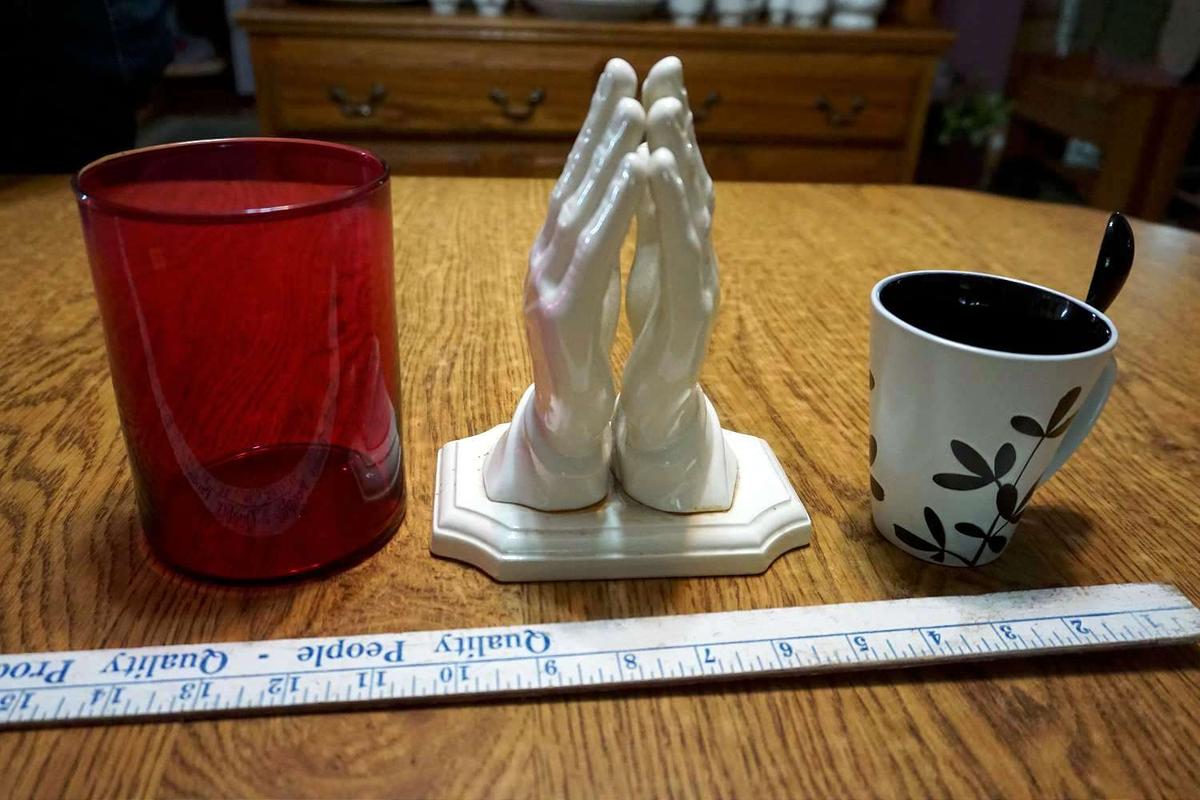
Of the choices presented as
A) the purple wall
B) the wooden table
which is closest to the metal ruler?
the wooden table

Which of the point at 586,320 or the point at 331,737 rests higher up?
the point at 586,320

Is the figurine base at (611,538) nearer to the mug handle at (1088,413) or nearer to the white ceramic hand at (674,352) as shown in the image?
the white ceramic hand at (674,352)

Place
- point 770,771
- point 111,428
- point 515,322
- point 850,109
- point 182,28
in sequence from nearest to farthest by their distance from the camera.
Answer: point 770,771 < point 111,428 < point 515,322 < point 850,109 < point 182,28

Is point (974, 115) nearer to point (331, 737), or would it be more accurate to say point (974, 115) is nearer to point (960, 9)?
point (960, 9)

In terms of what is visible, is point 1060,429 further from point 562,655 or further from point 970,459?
point 562,655

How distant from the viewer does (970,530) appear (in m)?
0.40

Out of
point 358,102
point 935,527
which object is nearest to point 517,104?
point 358,102

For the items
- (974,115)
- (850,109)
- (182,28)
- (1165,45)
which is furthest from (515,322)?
(182,28)

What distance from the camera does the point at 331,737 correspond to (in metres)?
0.31

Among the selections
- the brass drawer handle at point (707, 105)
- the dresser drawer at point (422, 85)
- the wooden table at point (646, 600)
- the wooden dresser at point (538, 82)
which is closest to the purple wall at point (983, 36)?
the wooden dresser at point (538, 82)

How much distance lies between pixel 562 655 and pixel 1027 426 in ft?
0.71

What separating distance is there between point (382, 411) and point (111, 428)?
0.20 meters

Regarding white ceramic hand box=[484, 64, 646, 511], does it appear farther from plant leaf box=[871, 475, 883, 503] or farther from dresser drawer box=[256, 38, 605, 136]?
dresser drawer box=[256, 38, 605, 136]

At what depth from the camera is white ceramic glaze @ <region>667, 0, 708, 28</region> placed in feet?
5.29
